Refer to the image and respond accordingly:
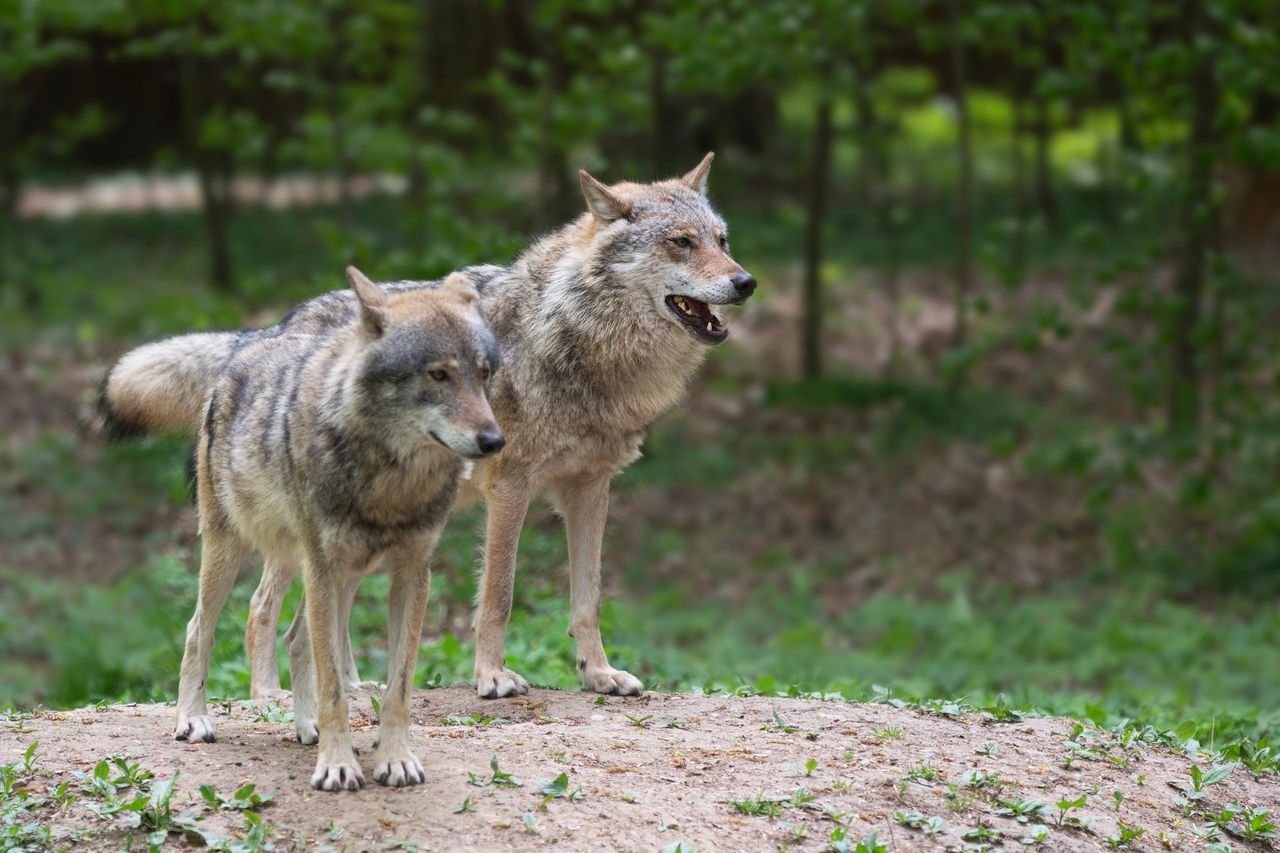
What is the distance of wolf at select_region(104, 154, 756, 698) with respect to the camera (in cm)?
721

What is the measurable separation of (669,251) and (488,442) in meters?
2.56

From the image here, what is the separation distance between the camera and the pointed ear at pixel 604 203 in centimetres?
725

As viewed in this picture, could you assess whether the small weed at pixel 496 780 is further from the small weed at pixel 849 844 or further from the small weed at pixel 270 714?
the small weed at pixel 270 714

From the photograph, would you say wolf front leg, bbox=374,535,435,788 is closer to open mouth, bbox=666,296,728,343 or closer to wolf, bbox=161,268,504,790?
wolf, bbox=161,268,504,790

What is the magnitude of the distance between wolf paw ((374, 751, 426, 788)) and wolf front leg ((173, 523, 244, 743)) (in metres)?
1.16

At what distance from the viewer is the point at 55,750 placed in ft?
18.9

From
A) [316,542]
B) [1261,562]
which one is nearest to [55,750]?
[316,542]

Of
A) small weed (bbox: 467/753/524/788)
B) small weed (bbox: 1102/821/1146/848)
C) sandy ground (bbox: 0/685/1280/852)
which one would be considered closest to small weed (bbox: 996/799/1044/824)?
sandy ground (bbox: 0/685/1280/852)

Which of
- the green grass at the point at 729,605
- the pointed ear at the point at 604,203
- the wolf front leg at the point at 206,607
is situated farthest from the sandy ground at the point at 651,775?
the pointed ear at the point at 604,203

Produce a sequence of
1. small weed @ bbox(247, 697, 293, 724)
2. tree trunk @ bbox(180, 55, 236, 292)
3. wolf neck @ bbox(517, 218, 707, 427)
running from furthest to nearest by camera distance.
Result: tree trunk @ bbox(180, 55, 236, 292), wolf neck @ bbox(517, 218, 707, 427), small weed @ bbox(247, 697, 293, 724)

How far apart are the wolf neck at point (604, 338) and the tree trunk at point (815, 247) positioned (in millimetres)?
10646

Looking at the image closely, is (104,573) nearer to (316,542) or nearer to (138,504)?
(138,504)

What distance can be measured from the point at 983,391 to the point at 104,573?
11.1 meters

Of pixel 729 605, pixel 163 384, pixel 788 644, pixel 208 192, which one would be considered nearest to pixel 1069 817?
pixel 163 384
